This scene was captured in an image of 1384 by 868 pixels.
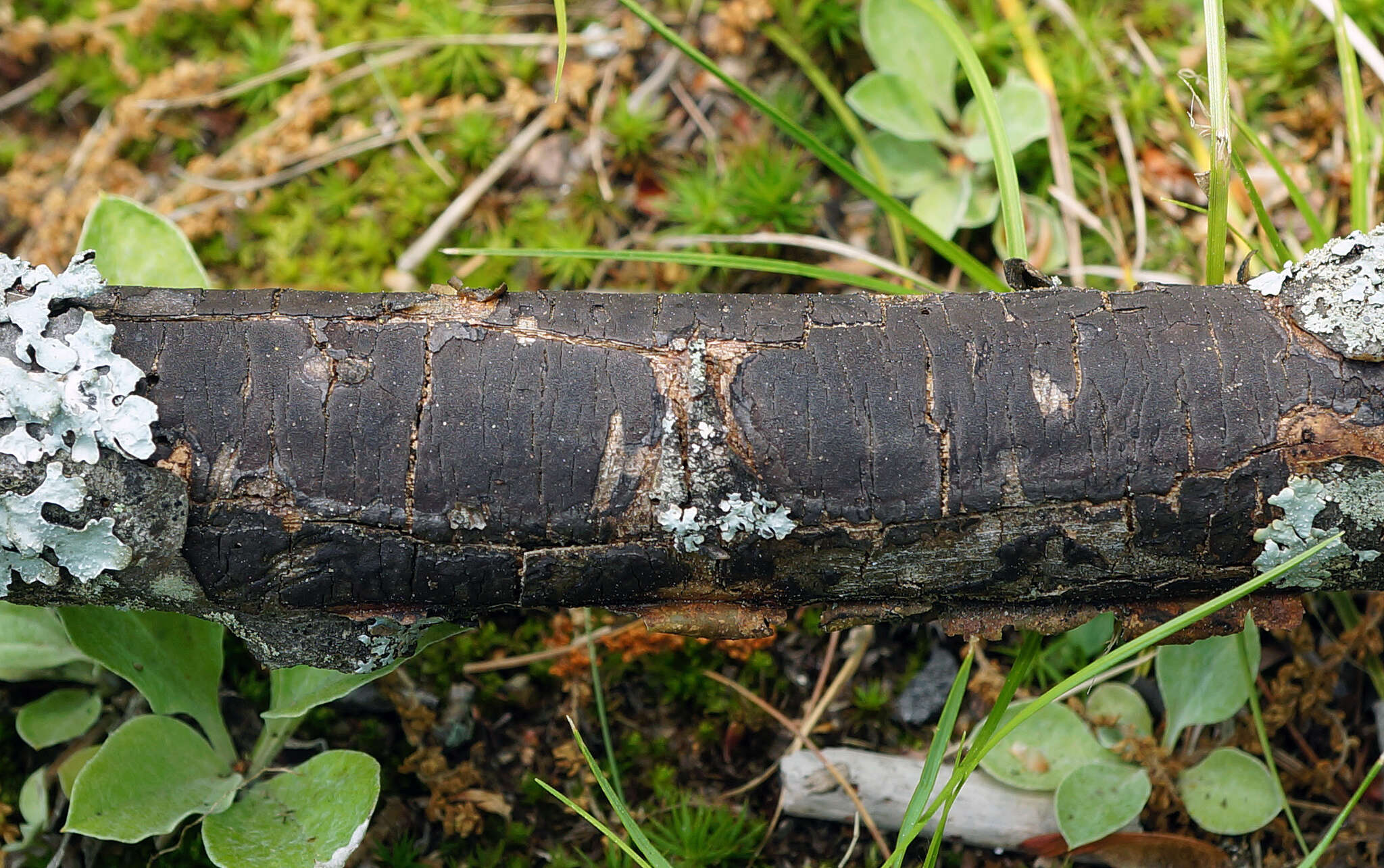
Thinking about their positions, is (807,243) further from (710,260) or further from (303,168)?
(303,168)

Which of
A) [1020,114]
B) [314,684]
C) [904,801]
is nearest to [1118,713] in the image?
[904,801]

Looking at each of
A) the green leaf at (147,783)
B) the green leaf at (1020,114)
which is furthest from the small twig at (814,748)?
the green leaf at (1020,114)

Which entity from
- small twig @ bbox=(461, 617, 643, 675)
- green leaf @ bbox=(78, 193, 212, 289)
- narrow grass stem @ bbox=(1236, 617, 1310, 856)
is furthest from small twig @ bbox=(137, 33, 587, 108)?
narrow grass stem @ bbox=(1236, 617, 1310, 856)

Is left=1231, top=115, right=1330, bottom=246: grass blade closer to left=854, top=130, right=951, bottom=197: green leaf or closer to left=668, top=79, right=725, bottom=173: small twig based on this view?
left=854, top=130, right=951, bottom=197: green leaf

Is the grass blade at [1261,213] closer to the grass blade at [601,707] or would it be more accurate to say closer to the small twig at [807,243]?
the small twig at [807,243]

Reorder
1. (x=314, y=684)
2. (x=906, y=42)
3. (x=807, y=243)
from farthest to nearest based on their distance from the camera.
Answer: (x=906, y=42)
(x=807, y=243)
(x=314, y=684)

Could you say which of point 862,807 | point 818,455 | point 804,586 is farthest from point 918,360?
point 862,807

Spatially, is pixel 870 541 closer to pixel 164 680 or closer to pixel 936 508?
pixel 936 508
